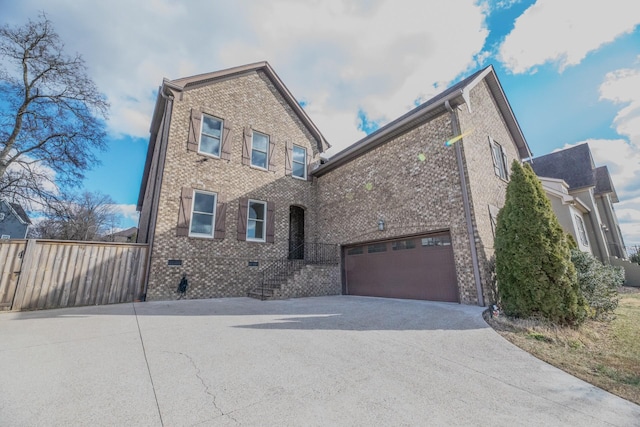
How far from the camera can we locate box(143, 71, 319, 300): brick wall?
8547 millimetres

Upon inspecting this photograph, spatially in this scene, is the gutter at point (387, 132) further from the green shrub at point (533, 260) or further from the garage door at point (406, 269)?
the garage door at point (406, 269)

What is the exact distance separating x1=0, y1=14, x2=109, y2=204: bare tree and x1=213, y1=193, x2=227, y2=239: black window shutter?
576cm

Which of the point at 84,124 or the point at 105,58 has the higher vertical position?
the point at 105,58

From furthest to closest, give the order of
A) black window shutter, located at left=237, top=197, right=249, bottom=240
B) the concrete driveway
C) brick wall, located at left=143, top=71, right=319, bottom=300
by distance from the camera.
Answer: black window shutter, located at left=237, top=197, right=249, bottom=240 → brick wall, located at left=143, top=71, right=319, bottom=300 → the concrete driveway

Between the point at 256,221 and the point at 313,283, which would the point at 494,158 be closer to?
the point at 313,283

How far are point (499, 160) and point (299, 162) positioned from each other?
8347 millimetres

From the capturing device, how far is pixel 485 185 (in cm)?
829

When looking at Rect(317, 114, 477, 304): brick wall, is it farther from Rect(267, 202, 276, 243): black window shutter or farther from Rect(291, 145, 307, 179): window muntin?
Rect(267, 202, 276, 243): black window shutter

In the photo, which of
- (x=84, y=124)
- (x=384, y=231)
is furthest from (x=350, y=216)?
(x=84, y=124)

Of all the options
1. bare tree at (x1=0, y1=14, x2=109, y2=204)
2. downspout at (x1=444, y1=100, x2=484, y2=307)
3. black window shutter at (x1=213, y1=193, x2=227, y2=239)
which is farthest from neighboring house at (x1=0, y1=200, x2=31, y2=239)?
downspout at (x1=444, y1=100, x2=484, y2=307)

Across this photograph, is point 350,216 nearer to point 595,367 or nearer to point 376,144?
point 376,144

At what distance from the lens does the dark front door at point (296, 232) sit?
12.1 metres

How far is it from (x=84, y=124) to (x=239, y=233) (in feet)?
24.8

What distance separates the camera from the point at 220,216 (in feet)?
31.5
